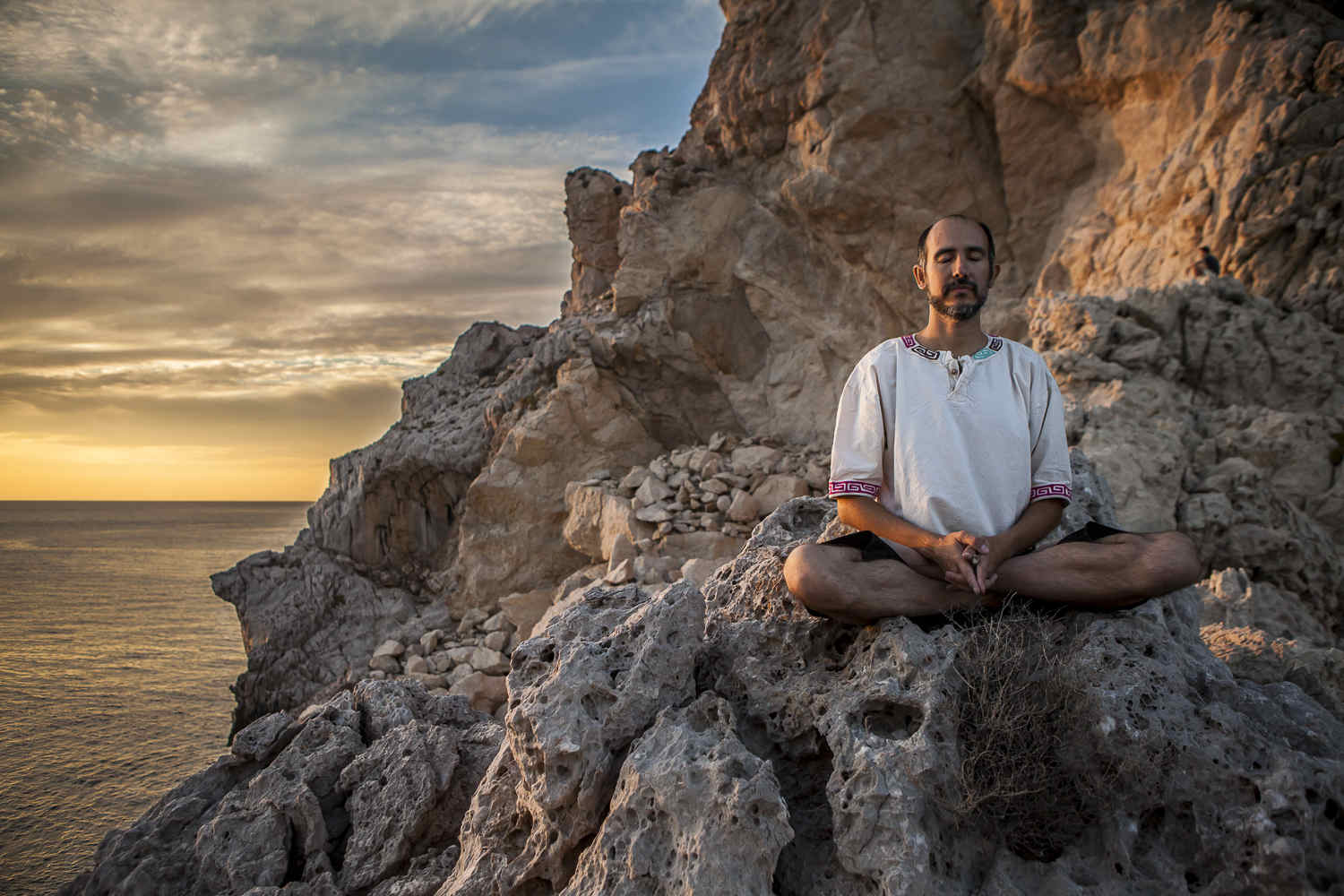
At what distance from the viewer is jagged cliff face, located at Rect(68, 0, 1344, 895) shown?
1.88 meters

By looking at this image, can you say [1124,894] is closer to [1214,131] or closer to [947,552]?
[947,552]

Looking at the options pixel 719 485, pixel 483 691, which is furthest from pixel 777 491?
pixel 483 691

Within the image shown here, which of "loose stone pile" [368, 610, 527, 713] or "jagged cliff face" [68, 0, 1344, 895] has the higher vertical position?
"jagged cliff face" [68, 0, 1344, 895]

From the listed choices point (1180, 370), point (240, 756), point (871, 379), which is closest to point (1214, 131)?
point (1180, 370)

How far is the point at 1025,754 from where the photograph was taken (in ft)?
6.27

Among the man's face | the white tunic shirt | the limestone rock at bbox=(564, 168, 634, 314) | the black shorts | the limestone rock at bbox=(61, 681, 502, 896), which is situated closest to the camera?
the black shorts

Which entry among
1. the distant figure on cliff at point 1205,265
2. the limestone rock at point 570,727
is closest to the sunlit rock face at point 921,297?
the distant figure on cliff at point 1205,265

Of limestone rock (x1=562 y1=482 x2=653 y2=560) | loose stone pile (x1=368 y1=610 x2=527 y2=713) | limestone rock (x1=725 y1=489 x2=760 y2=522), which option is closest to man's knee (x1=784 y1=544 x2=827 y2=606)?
limestone rock (x1=725 y1=489 x2=760 y2=522)

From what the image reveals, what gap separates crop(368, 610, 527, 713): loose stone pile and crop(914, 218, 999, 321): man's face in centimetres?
658

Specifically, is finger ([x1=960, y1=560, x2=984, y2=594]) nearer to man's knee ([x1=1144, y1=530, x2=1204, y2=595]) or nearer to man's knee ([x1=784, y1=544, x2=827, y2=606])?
man's knee ([x1=784, y1=544, x2=827, y2=606])

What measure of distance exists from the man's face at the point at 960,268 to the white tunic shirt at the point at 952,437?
19 cm

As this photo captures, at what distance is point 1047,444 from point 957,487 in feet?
1.55

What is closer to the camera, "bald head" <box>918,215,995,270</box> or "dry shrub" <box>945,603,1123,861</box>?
"dry shrub" <box>945,603,1123,861</box>

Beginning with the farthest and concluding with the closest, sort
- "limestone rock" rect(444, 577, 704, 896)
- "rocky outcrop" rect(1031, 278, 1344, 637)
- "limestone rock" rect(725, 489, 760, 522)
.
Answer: "limestone rock" rect(725, 489, 760, 522) → "rocky outcrop" rect(1031, 278, 1344, 637) → "limestone rock" rect(444, 577, 704, 896)
